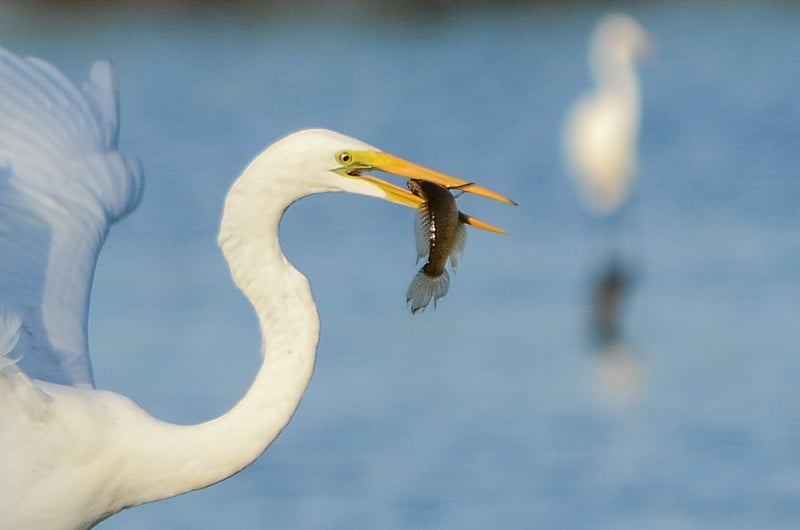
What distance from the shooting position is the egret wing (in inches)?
199

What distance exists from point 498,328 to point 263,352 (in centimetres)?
654

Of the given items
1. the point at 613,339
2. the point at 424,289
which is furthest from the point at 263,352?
the point at 613,339

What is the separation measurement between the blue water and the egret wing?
268 cm

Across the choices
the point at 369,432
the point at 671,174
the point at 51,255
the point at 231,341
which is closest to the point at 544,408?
the point at 369,432

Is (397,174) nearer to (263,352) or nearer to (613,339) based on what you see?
(263,352)

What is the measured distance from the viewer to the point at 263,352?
14.8 ft

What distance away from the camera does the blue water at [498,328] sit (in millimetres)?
8203

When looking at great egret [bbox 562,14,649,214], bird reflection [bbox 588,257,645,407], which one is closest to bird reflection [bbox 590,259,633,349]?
bird reflection [bbox 588,257,645,407]

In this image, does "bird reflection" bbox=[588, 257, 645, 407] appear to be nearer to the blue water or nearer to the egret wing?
the blue water

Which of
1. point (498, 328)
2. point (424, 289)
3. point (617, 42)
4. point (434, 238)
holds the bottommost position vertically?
point (424, 289)

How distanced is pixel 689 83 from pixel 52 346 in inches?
687

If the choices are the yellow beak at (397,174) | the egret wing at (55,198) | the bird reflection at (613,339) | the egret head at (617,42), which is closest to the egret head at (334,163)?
the yellow beak at (397,174)

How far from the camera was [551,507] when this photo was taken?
8047 millimetres

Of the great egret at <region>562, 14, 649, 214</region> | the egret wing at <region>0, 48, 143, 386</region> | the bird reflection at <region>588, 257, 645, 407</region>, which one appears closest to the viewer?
the egret wing at <region>0, 48, 143, 386</region>
